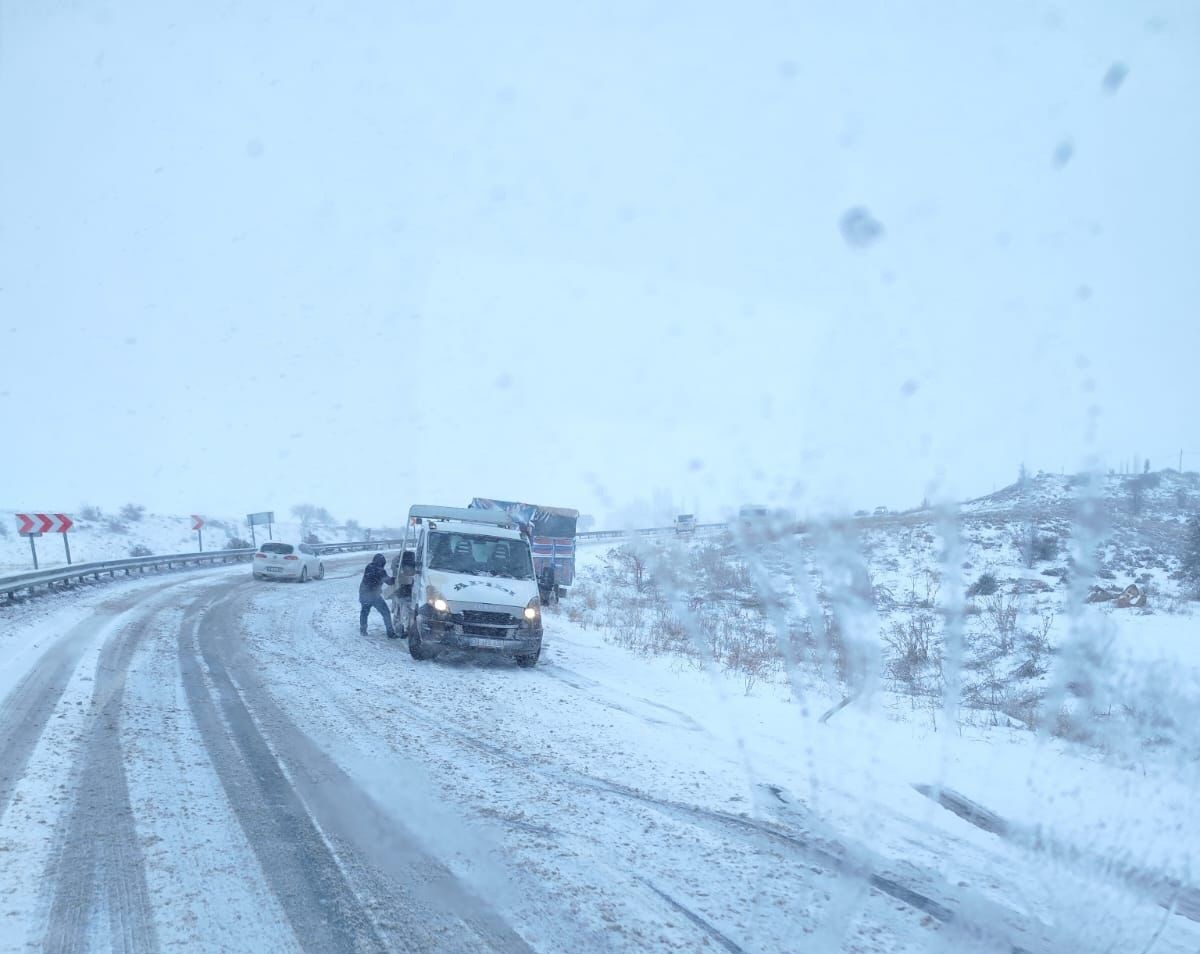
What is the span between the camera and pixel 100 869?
4.59 m

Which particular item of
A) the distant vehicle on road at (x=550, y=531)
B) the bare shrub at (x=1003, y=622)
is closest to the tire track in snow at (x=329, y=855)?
the bare shrub at (x=1003, y=622)

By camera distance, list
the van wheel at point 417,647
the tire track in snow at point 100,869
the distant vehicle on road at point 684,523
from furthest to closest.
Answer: the distant vehicle on road at point 684,523 → the van wheel at point 417,647 → the tire track in snow at point 100,869

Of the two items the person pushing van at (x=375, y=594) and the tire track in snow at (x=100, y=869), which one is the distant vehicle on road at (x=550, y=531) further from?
the tire track in snow at (x=100, y=869)

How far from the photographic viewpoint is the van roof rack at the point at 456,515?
14.5 meters

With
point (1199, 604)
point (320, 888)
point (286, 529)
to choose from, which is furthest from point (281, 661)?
point (286, 529)

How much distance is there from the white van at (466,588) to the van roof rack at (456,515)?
0.06 feet

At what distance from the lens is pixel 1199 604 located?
1595 centimetres

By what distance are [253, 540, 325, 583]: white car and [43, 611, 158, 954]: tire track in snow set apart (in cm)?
2160

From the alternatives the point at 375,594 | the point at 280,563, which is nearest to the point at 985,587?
the point at 375,594

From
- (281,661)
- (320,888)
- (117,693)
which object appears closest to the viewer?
(320,888)

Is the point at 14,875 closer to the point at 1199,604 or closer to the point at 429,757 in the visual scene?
the point at 429,757

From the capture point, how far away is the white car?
91.6 feet

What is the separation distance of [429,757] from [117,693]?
437 centimetres

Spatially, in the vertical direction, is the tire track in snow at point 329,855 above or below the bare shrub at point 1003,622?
above
